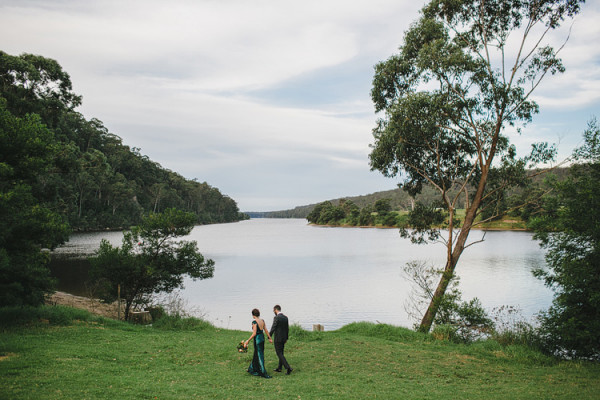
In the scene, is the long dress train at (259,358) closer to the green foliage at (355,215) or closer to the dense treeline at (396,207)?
the dense treeline at (396,207)

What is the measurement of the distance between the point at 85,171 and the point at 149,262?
50.3m

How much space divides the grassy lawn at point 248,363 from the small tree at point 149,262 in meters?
3.62

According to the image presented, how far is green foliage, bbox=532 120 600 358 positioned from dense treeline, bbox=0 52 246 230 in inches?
667

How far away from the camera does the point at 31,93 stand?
978 inches

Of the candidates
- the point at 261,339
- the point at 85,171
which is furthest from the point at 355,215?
the point at 261,339

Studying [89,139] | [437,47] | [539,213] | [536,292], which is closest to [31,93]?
[437,47]

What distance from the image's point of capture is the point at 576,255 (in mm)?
12562

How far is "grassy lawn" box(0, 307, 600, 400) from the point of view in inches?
314

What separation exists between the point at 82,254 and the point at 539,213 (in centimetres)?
4484

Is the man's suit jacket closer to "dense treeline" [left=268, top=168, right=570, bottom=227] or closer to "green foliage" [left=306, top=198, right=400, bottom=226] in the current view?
"dense treeline" [left=268, top=168, right=570, bottom=227]

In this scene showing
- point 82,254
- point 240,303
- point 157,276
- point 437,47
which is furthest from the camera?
point 82,254

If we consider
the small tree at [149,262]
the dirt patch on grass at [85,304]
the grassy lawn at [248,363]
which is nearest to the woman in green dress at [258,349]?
the grassy lawn at [248,363]

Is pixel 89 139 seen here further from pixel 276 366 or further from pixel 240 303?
pixel 276 366

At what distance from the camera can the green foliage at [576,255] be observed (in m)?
11.7
